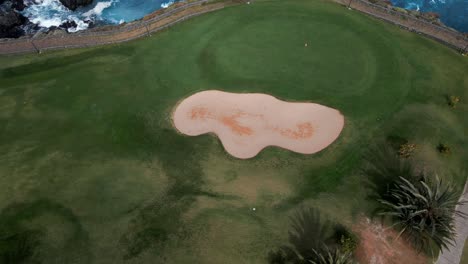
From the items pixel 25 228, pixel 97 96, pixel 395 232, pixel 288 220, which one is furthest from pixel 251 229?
pixel 97 96

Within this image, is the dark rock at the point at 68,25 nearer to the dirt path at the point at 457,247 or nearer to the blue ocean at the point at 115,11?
the blue ocean at the point at 115,11

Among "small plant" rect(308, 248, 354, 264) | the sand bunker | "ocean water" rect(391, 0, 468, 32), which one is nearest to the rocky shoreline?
the sand bunker

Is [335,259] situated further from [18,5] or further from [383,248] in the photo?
[18,5]

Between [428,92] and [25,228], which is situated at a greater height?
[428,92]

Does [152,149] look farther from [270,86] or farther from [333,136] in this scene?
[333,136]

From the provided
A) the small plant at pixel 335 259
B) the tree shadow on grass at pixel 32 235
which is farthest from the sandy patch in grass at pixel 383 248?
the tree shadow on grass at pixel 32 235

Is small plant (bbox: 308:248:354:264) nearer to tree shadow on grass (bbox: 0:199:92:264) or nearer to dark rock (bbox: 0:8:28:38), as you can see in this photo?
tree shadow on grass (bbox: 0:199:92:264)
